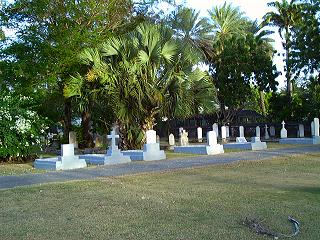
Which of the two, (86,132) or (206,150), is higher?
(86,132)

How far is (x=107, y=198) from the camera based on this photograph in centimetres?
914

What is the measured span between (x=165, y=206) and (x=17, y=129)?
42.8 ft

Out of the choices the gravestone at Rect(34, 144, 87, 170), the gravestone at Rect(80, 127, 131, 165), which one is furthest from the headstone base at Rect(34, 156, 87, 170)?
the gravestone at Rect(80, 127, 131, 165)

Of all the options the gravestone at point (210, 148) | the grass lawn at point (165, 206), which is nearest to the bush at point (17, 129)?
the gravestone at point (210, 148)

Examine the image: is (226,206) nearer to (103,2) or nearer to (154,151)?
(154,151)

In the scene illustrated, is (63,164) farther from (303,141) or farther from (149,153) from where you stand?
(303,141)

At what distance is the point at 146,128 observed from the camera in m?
21.6

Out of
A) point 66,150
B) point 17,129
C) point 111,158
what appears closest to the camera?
point 66,150

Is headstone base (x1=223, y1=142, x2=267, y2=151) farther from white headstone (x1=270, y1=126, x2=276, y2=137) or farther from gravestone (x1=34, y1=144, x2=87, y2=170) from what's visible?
white headstone (x1=270, y1=126, x2=276, y2=137)

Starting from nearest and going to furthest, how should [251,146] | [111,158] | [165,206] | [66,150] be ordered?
[165,206], [66,150], [111,158], [251,146]

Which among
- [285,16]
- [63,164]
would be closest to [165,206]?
[63,164]

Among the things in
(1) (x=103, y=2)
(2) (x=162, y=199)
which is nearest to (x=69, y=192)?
(2) (x=162, y=199)

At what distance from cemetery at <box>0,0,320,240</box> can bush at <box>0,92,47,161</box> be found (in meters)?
0.06

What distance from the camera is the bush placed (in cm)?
1945
